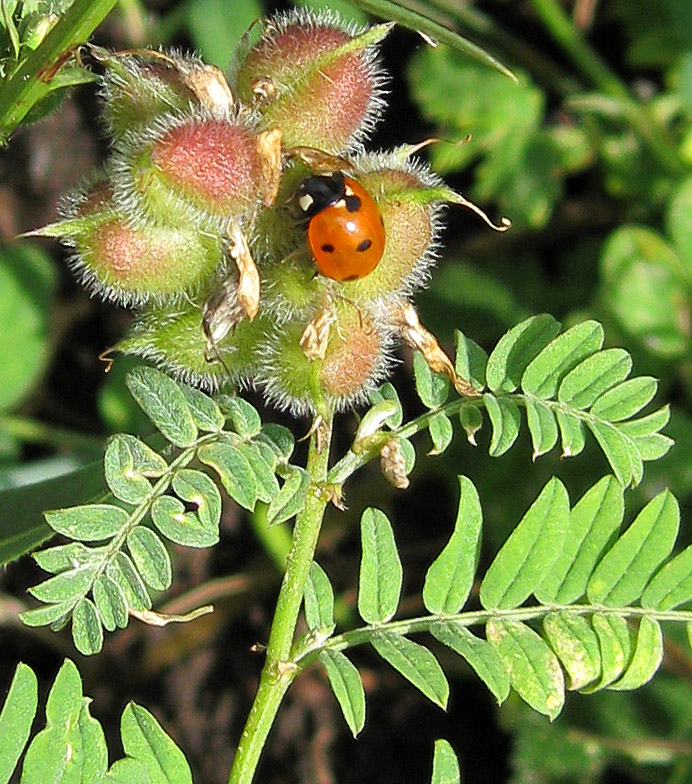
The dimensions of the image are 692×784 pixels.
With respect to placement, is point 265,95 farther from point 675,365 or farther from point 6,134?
point 675,365

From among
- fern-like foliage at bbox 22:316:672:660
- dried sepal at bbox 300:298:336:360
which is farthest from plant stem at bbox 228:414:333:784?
dried sepal at bbox 300:298:336:360

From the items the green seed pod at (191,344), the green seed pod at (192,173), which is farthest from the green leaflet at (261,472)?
the green seed pod at (192,173)

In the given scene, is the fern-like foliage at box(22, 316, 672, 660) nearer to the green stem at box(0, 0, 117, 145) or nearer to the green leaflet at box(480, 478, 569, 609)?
the green leaflet at box(480, 478, 569, 609)

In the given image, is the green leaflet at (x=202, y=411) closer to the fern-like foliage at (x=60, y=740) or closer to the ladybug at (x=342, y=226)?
the ladybug at (x=342, y=226)

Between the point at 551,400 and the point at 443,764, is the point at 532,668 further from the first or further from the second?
the point at 551,400

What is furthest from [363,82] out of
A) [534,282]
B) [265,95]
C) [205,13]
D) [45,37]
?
[534,282]
